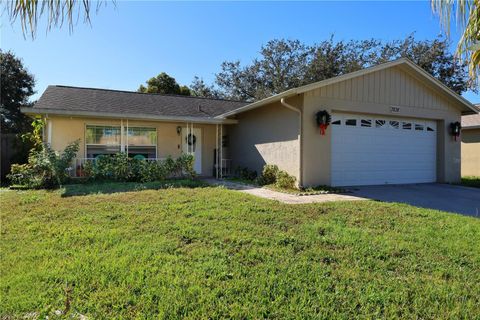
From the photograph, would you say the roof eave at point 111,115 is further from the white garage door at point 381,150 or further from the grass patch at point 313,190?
the white garage door at point 381,150

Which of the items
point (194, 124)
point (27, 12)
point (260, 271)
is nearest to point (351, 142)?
point (194, 124)

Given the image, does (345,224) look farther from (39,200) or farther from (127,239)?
(39,200)

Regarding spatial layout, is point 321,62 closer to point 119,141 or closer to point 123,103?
point 123,103

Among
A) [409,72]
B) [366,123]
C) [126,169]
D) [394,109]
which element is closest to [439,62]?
[409,72]

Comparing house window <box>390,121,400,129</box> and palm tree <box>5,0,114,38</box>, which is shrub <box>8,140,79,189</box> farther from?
house window <box>390,121,400,129</box>

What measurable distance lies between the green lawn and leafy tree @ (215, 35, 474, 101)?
73.3ft

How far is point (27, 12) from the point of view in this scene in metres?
1.45

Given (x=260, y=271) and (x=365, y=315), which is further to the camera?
(x=260, y=271)

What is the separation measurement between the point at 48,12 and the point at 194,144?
1090 centimetres

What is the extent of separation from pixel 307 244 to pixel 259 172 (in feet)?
23.2

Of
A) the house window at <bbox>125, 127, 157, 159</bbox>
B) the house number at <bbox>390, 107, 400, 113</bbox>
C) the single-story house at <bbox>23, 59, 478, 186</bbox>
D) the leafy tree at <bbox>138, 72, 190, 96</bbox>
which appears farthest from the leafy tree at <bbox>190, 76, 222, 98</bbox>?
the house number at <bbox>390, 107, 400, 113</bbox>

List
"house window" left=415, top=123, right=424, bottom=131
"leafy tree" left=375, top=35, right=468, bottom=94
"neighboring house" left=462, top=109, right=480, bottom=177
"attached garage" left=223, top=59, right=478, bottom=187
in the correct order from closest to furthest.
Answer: "attached garage" left=223, top=59, right=478, bottom=187
"house window" left=415, top=123, right=424, bottom=131
"neighboring house" left=462, top=109, right=480, bottom=177
"leafy tree" left=375, top=35, right=468, bottom=94

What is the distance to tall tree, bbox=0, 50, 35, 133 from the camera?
20297mm

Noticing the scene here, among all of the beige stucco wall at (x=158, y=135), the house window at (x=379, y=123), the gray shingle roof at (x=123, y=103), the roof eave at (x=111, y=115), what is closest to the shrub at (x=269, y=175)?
the roof eave at (x=111, y=115)
